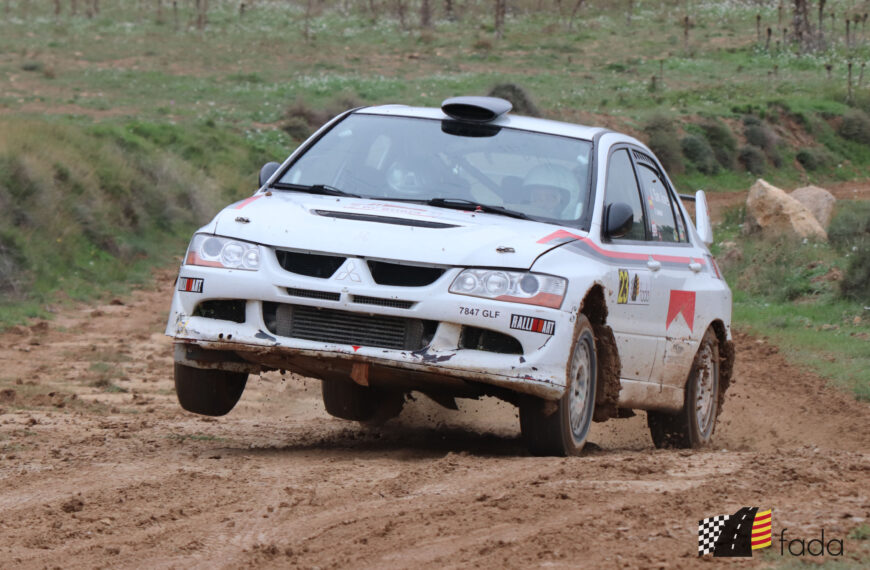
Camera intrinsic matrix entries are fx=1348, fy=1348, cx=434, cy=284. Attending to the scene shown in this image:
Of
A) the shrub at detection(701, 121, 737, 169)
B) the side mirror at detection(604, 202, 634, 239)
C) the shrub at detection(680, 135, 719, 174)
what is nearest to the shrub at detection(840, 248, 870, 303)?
the side mirror at detection(604, 202, 634, 239)

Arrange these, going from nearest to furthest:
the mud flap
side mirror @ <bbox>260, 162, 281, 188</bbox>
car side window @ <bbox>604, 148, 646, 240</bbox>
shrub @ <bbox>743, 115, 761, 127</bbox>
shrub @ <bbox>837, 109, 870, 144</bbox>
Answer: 1. car side window @ <bbox>604, 148, 646, 240</bbox>
2. side mirror @ <bbox>260, 162, 281, 188</bbox>
3. the mud flap
4. shrub @ <bbox>743, 115, 761, 127</bbox>
5. shrub @ <bbox>837, 109, 870, 144</bbox>

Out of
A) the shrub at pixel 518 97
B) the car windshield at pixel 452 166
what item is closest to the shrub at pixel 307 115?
the shrub at pixel 518 97

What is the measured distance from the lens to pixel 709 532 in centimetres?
446

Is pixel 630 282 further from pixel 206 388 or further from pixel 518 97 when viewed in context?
pixel 518 97

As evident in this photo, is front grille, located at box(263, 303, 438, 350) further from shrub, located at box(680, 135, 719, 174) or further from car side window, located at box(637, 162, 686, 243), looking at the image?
shrub, located at box(680, 135, 719, 174)

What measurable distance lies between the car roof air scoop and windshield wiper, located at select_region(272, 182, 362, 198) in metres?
0.80

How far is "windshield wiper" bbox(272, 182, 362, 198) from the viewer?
23.3 ft

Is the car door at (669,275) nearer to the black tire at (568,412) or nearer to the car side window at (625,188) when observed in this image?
the car side window at (625,188)

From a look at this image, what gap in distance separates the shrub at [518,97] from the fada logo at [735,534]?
28371 millimetres

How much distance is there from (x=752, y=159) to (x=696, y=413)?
25593 millimetres

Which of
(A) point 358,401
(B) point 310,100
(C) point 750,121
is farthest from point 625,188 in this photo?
(C) point 750,121

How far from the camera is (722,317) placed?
866cm

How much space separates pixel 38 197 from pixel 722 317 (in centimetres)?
948

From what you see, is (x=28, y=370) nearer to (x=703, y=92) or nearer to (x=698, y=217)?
(x=698, y=217)
